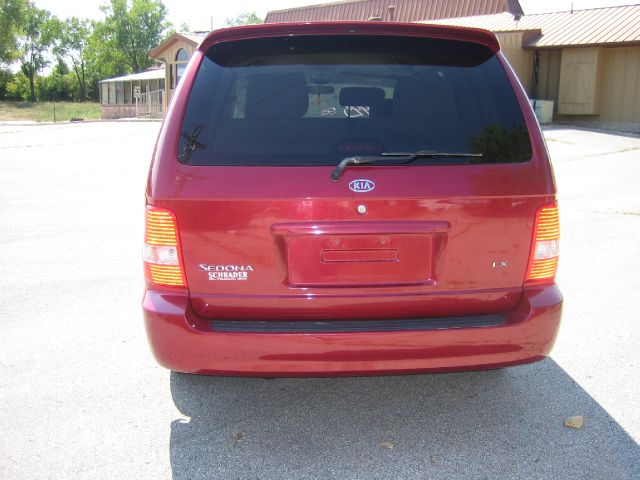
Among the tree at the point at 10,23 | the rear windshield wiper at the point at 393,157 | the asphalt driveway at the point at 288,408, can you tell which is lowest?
the asphalt driveway at the point at 288,408

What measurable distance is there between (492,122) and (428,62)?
1.40ft

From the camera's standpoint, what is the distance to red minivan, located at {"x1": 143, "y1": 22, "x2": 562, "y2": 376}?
2.77 meters

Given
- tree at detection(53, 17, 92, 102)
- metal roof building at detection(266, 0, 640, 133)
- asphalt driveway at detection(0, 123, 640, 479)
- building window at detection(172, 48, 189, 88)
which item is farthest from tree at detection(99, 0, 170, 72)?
asphalt driveway at detection(0, 123, 640, 479)

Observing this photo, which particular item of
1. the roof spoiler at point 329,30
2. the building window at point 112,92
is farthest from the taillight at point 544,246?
the building window at point 112,92

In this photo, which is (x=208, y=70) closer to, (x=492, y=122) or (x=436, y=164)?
(x=436, y=164)

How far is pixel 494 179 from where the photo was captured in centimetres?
284

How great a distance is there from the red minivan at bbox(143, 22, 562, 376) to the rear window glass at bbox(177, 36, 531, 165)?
11 millimetres

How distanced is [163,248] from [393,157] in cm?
108

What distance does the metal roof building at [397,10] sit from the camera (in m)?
29.2

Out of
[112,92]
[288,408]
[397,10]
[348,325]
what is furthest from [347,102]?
[112,92]

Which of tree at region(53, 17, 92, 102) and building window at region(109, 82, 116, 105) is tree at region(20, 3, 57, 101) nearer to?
tree at region(53, 17, 92, 102)

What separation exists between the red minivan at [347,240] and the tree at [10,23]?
8080 centimetres

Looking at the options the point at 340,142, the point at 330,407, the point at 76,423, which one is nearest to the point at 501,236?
Result: the point at 340,142

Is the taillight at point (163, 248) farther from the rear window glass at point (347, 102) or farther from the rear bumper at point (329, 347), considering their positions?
the rear window glass at point (347, 102)
